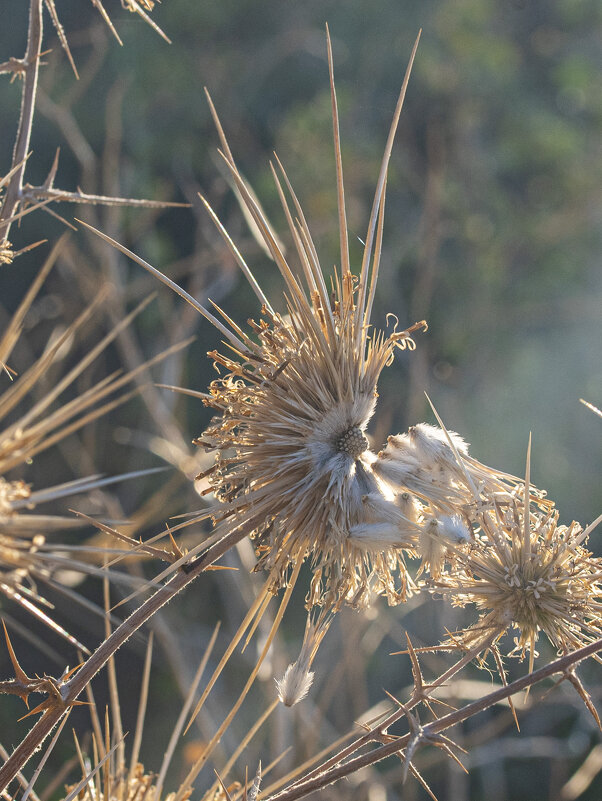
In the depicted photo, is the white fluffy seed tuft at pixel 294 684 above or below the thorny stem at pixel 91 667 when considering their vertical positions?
below

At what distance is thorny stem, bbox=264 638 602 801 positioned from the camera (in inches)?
25.8

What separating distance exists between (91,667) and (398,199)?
470 centimetres

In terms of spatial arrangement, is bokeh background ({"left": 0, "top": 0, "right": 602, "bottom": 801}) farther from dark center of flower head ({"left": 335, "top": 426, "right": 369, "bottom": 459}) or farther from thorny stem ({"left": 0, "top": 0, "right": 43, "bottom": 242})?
dark center of flower head ({"left": 335, "top": 426, "right": 369, "bottom": 459})

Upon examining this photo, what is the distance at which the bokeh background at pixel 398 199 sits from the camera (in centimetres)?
Answer: 452

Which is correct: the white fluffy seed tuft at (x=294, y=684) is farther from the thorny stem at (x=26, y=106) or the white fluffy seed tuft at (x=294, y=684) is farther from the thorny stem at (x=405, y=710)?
the thorny stem at (x=26, y=106)

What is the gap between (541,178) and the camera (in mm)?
5359

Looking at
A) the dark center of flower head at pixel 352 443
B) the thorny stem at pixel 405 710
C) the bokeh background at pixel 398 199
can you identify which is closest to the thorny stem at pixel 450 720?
the thorny stem at pixel 405 710

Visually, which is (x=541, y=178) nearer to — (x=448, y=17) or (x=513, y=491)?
(x=448, y=17)

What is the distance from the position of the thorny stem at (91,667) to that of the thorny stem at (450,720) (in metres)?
0.24

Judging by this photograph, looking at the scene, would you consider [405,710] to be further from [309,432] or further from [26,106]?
[26,106]

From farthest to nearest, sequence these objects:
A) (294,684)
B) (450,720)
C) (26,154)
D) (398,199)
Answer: (398,199) < (26,154) < (294,684) < (450,720)

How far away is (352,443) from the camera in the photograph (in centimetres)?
86

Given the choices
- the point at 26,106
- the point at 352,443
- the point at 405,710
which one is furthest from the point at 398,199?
the point at 405,710

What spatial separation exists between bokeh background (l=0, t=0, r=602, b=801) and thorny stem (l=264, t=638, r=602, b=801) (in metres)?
3.55
